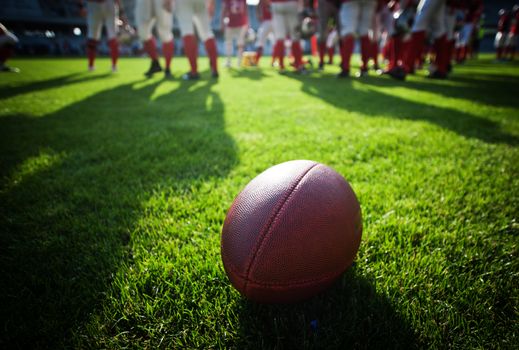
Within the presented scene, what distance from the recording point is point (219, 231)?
156 cm

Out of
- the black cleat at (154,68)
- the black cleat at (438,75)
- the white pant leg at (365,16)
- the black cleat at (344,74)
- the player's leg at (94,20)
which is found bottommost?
the black cleat at (438,75)

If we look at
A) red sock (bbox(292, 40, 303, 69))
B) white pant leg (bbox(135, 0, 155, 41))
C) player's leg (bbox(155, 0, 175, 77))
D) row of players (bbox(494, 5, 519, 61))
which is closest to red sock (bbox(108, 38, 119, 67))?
white pant leg (bbox(135, 0, 155, 41))

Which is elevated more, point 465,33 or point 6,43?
point 465,33

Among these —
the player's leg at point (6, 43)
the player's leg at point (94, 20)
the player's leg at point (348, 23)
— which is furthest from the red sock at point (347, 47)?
the player's leg at point (6, 43)

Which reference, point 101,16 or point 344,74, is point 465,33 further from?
point 101,16

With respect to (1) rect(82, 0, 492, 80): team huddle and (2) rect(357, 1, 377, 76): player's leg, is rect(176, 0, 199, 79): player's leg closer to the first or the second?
(1) rect(82, 0, 492, 80): team huddle

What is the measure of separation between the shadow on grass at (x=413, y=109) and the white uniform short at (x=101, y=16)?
670 cm

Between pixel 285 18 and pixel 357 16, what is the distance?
7.19ft

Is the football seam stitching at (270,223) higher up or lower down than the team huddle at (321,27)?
lower down

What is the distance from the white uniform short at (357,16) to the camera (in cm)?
616

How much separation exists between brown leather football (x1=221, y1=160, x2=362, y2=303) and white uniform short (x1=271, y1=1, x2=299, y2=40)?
7.72 m

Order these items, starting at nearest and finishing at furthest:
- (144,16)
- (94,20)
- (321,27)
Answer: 1. (144,16)
2. (94,20)
3. (321,27)

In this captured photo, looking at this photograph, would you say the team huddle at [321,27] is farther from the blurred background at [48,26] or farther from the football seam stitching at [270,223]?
the blurred background at [48,26]

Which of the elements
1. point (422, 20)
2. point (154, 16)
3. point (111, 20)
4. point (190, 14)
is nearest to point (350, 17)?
point (422, 20)
